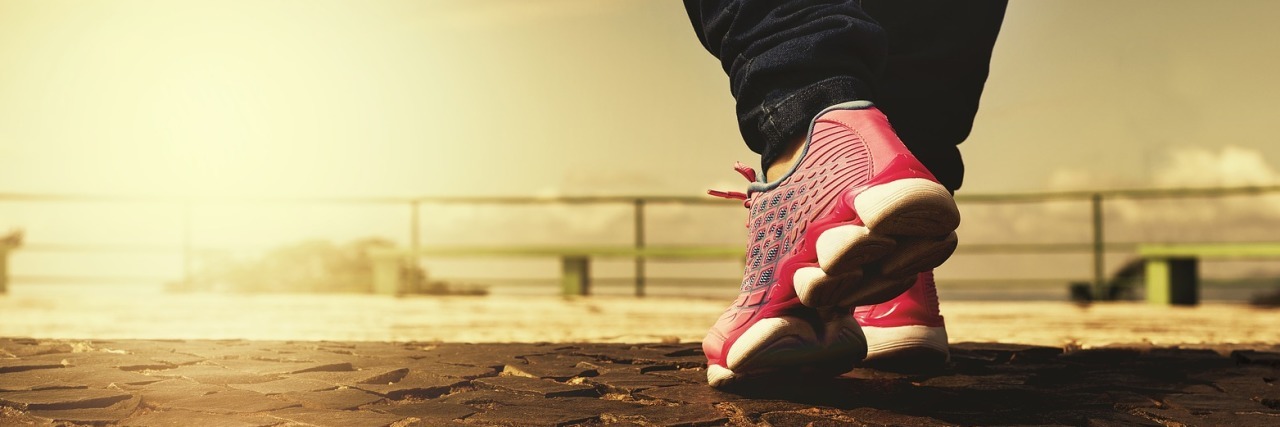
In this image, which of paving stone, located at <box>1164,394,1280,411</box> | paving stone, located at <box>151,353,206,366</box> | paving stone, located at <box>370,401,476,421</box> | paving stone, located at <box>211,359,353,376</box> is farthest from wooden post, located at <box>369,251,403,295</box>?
paving stone, located at <box>1164,394,1280,411</box>

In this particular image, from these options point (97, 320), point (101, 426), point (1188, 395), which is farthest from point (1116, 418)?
point (97, 320)

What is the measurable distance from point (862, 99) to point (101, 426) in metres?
0.92

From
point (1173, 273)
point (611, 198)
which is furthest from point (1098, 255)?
point (611, 198)

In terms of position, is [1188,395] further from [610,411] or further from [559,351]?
[559,351]

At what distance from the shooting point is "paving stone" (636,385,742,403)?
1.12m

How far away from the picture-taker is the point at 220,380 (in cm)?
Answer: 125

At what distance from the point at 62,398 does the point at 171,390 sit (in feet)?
0.38

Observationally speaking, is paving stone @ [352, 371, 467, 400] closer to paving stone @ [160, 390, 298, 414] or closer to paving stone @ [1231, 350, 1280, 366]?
paving stone @ [160, 390, 298, 414]

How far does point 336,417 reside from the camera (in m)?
0.99

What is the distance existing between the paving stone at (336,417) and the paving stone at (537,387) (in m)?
0.21

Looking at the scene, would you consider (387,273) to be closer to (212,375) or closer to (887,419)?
(212,375)

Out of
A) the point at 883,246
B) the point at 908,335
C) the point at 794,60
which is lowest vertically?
the point at 908,335

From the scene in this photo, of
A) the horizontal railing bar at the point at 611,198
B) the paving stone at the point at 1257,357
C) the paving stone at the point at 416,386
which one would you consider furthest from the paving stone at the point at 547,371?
the horizontal railing bar at the point at 611,198

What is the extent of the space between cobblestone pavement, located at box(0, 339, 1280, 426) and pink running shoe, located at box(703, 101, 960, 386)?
63 millimetres
